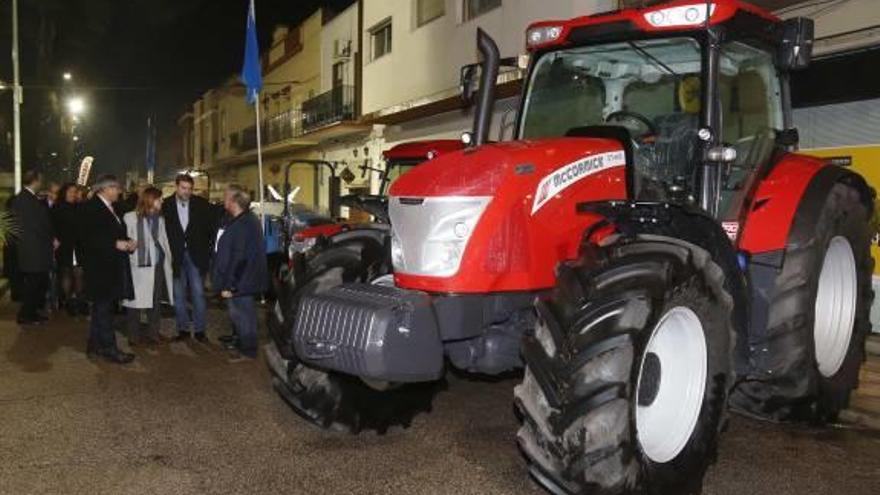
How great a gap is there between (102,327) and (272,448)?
11.1 feet

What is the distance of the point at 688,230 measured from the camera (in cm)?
425

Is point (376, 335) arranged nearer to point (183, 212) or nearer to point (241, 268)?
point (241, 268)

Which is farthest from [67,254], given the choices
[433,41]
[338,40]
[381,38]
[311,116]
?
[311,116]

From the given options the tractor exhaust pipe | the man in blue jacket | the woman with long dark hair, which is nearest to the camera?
the tractor exhaust pipe

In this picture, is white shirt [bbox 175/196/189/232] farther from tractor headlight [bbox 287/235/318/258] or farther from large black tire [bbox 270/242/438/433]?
large black tire [bbox 270/242/438/433]

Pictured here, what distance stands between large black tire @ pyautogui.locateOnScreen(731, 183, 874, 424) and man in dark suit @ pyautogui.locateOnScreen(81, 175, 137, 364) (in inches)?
212

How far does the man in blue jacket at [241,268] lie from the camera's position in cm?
772

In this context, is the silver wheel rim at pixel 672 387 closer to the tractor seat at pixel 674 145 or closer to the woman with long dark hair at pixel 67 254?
the tractor seat at pixel 674 145

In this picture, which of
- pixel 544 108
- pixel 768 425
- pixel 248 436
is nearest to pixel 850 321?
pixel 768 425

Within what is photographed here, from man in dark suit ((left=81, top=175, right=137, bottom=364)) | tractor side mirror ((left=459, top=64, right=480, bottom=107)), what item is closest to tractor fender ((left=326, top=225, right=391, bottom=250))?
tractor side mirror ((left=459, top=64, right=480, bottom=107))

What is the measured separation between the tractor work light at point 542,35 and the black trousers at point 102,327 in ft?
15.2

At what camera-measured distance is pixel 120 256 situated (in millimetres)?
7680

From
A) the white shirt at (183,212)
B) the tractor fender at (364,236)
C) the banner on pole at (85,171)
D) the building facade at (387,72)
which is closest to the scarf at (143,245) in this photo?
the white shirt at (183,212)

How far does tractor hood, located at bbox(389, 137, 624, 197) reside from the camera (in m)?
4.01
